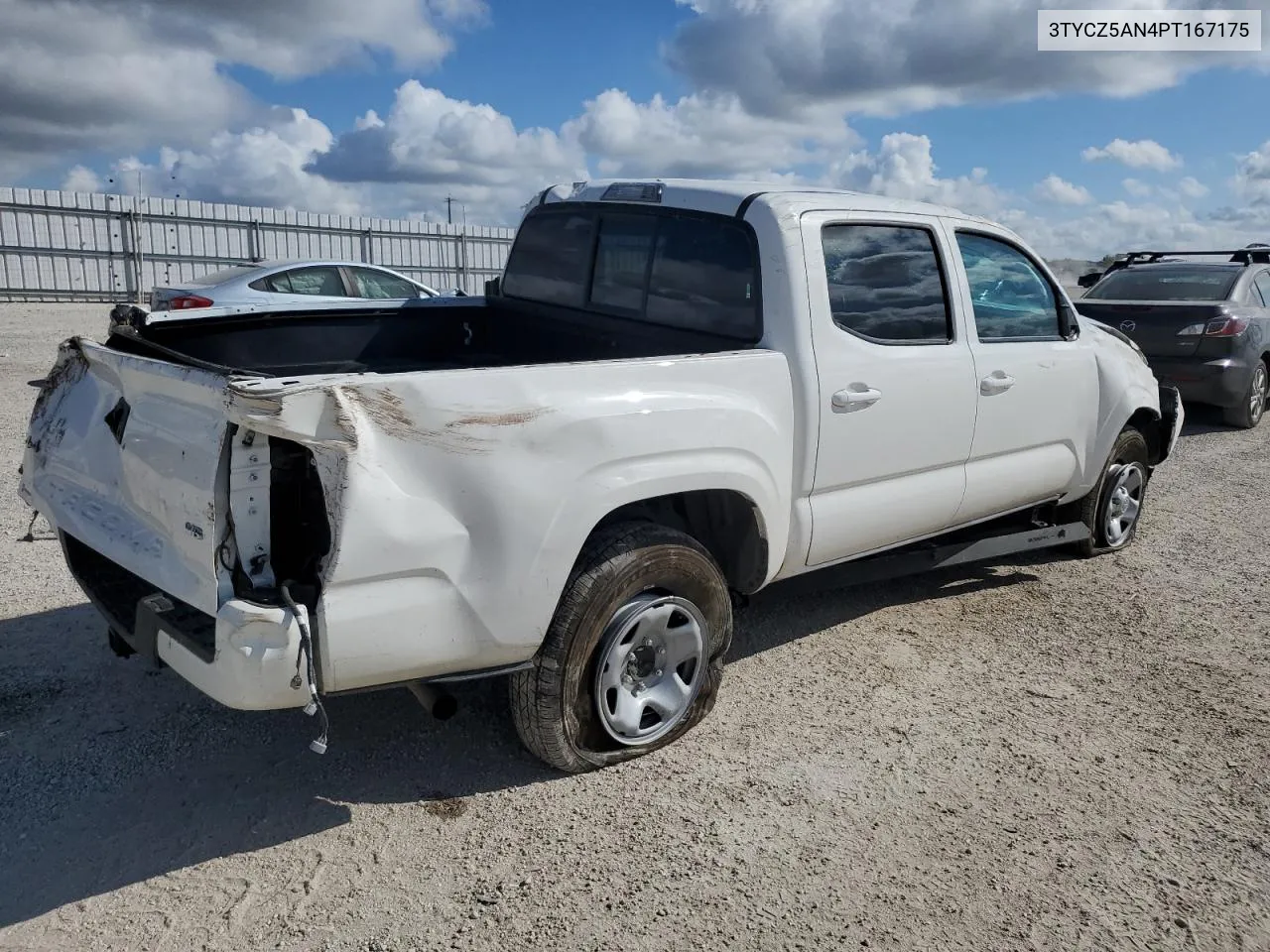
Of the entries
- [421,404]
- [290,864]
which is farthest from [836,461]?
[290,864]

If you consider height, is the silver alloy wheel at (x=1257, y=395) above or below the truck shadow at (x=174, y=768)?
above

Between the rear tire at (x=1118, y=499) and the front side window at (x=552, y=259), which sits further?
the rear tire at (x=1118, y=499)

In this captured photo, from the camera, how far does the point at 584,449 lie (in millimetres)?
3064

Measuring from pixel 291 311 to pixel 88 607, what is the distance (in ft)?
5.53

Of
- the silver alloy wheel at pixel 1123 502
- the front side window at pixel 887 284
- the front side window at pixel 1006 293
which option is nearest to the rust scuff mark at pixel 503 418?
the front side window at pixel 887 284

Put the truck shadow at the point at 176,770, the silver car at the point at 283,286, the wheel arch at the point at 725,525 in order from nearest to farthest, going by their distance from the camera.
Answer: the truck shadow at the point at 176,770
the wheel arch at the point at 725,525
the silver car at the point at 283,286

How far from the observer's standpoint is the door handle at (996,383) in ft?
15.0

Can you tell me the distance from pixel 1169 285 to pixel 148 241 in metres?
22.2

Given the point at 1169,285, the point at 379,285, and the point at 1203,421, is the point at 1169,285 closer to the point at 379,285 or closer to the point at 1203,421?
the point at 1203,421

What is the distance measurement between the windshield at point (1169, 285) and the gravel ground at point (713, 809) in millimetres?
6717

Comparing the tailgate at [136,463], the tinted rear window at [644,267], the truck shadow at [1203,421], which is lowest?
the truck shadow at [1203,421]

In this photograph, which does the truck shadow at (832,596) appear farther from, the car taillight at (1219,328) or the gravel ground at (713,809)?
the car taillight at (1219,328)

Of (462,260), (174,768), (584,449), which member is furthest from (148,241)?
(584,449)

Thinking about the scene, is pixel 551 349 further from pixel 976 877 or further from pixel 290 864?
pixel 976 877
